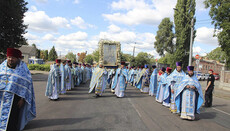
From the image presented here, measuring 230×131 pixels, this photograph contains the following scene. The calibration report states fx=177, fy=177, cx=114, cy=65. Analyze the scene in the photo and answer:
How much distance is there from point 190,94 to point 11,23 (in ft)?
60.2

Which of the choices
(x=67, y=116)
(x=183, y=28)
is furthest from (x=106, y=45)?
(x=183, y=28)

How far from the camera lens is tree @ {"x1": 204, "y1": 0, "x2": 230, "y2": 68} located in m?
17.3

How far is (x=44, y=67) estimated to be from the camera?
38.1 m

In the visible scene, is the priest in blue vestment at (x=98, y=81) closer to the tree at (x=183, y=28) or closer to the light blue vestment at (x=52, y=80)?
the light blue vestment at (x=52, y=80)

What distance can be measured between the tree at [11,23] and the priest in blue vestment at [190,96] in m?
16.7

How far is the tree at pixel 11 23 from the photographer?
54.5ft

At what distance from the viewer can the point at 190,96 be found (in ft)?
21.1

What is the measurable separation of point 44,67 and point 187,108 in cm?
3637

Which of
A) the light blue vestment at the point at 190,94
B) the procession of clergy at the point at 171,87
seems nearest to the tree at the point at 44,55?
the procession of clergy at the point at 171,87

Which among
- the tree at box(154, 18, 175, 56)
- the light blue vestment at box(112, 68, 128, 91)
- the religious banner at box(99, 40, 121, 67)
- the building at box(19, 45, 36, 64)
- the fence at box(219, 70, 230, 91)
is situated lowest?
the fence at box(219, 70, 230, 91)

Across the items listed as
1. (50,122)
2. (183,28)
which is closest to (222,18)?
(183,28)

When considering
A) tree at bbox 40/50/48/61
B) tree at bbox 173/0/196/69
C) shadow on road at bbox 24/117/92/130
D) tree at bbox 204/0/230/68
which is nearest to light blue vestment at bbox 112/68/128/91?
shadow on road at bbox 24/117/92/130

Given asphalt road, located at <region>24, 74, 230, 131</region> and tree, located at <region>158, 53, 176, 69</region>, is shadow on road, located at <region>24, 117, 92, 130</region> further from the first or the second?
tree, located at <region>158, 53, 176, 69</region>

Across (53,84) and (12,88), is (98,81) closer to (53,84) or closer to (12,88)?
(53,84)
